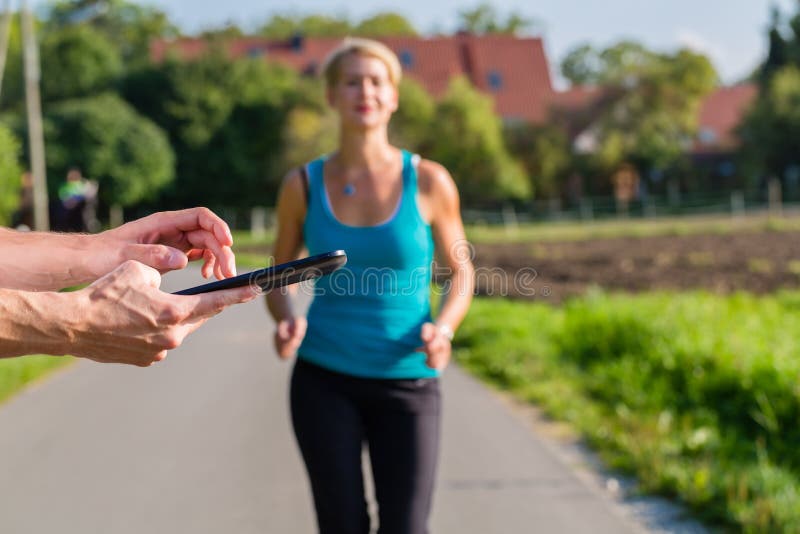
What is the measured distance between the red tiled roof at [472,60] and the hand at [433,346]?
181ft

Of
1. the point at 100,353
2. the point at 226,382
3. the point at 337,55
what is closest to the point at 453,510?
the point at 337,55

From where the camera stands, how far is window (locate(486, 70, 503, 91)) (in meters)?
60.0

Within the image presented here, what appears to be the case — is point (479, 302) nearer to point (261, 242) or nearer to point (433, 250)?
point (433, 250)

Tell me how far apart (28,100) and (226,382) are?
17150 millimetres

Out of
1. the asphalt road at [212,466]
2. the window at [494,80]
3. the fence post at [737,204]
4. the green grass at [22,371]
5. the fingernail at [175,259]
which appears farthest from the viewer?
the window at [494,80]

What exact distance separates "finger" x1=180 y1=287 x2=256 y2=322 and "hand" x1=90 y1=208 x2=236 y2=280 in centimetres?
25

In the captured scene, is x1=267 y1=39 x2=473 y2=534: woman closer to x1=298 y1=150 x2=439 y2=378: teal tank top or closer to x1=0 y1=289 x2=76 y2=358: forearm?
x1=298 y1=150 x2=439 y2=378: teal tank top

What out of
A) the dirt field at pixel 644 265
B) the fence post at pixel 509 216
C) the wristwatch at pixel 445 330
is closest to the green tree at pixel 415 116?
the fence post at pixel 509 216

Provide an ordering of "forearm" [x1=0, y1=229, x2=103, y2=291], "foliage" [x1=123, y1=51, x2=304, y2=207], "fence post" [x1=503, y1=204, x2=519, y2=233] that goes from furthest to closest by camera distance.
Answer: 1. "foliage" [x1=123, y1=51, x2=304, y2=207]
2. "fence post" [x1=503, y1=204, x2=519, y2=233]
3. "forearm" [x1=0, y1=229, x2=103, y2=291]

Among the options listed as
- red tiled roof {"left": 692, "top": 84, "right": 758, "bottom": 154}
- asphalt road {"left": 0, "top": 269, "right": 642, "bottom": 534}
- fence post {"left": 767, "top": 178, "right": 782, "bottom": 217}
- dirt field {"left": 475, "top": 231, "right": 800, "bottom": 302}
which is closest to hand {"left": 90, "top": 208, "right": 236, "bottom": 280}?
asphalt road {"left": 0, "top": 269, "right": 642, "bottom": 534}

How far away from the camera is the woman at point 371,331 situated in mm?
3146

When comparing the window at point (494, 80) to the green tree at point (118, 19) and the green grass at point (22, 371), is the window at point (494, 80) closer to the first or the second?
the green tree at point (118, 19)

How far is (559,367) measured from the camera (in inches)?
312

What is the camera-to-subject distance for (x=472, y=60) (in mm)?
61406
